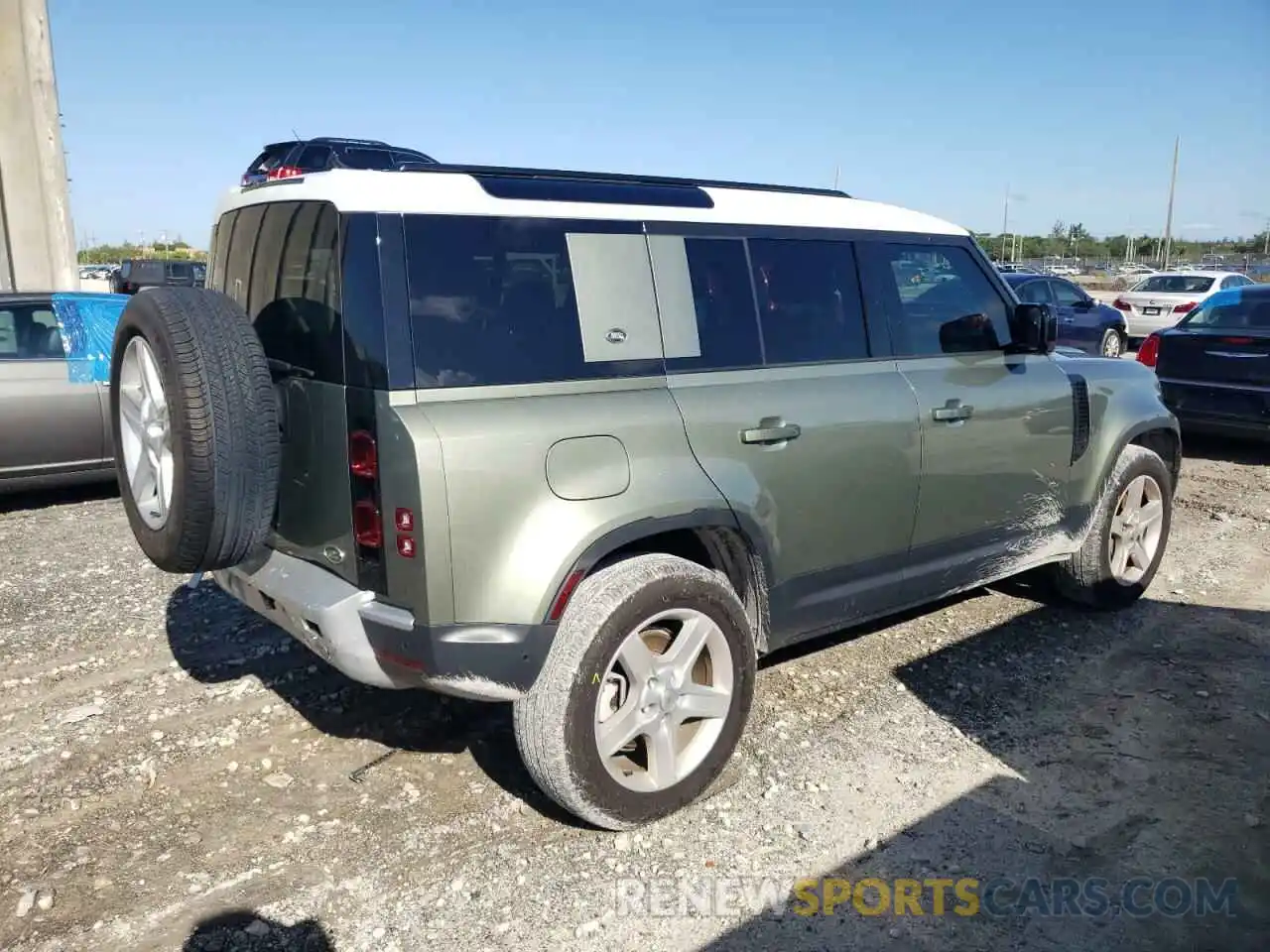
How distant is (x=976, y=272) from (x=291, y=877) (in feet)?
12.0

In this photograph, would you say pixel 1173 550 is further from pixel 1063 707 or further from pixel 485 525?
pixel 485 525

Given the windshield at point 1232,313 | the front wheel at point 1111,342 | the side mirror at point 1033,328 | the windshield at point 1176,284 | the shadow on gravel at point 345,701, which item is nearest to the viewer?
the shadow on gravel at point 345,701

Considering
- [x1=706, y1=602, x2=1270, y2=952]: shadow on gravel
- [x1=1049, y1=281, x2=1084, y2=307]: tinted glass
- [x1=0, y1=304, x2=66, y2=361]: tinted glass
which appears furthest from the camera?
[x1=1049, y1=281, x2=1084, y2=307]: tinted glass

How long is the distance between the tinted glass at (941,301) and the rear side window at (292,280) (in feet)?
7.24

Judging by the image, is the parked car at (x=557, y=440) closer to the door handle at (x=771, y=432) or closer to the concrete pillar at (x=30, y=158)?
the door handle at (x=771, y=432)

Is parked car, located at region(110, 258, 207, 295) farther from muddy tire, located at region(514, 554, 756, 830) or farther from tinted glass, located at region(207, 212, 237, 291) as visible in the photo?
muddy tire, located at region(514, 554, 756, 830)

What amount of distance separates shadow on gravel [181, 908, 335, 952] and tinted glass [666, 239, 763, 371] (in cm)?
201

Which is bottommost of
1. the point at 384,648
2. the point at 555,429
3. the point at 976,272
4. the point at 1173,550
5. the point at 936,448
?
the point at 1173,550

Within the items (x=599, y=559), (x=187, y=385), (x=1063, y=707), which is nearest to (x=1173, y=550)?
(x=1063, y=707)

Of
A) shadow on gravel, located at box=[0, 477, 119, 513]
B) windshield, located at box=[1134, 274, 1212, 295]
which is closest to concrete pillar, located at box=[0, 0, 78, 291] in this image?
shadow on gravel, located at box=[0, 477, 119, 513]

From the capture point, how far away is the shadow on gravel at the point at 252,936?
A: 2.64 meters

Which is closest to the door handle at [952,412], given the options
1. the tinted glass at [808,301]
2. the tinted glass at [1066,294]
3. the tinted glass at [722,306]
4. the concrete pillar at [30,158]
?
the tinted glass at [808,301]

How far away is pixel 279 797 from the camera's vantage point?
3389mm

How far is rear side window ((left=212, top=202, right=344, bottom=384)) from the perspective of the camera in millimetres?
2857
